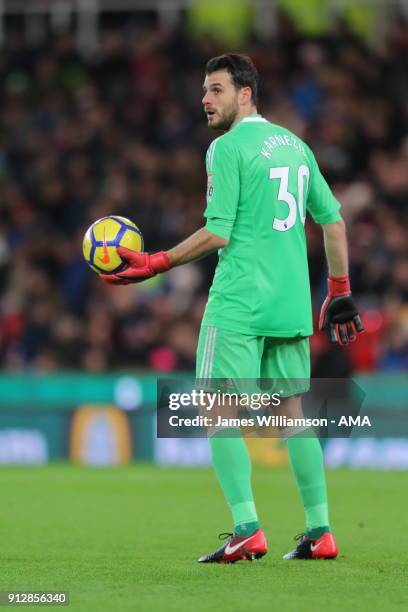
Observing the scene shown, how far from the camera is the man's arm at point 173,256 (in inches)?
240

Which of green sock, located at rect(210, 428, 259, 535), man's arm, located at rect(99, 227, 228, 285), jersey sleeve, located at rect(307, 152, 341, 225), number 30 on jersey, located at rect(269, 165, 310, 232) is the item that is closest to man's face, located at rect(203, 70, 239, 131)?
number 30 on jersey, located at rect(269, 165, 310, 232)

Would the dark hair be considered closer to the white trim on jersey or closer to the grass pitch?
the white trim on jersey

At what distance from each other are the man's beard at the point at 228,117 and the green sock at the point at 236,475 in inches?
53.0

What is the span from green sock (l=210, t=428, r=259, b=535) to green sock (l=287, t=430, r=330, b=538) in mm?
256

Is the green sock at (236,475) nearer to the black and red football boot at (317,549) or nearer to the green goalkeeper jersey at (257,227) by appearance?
the black and red football boot at (317,549)

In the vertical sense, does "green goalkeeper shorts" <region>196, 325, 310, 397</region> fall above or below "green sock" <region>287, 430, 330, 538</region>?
above

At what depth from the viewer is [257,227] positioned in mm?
6270

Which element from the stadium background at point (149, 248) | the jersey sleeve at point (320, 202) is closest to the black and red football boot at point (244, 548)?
the stadium background at point (149, 248)

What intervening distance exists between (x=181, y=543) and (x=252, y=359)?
1.39 m

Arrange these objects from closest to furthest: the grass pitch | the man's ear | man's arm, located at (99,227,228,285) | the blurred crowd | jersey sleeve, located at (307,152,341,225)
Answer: the grass pitch < man's arm, located at (99,227,228,285) < the man's ear < jersey sleeve, located at (307,152,341,225) < the blurred crowd

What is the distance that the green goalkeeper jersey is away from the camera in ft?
20.3

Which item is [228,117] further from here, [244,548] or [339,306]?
[244,548]

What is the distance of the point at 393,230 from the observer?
1425cm

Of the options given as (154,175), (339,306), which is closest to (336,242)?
(339,306)
